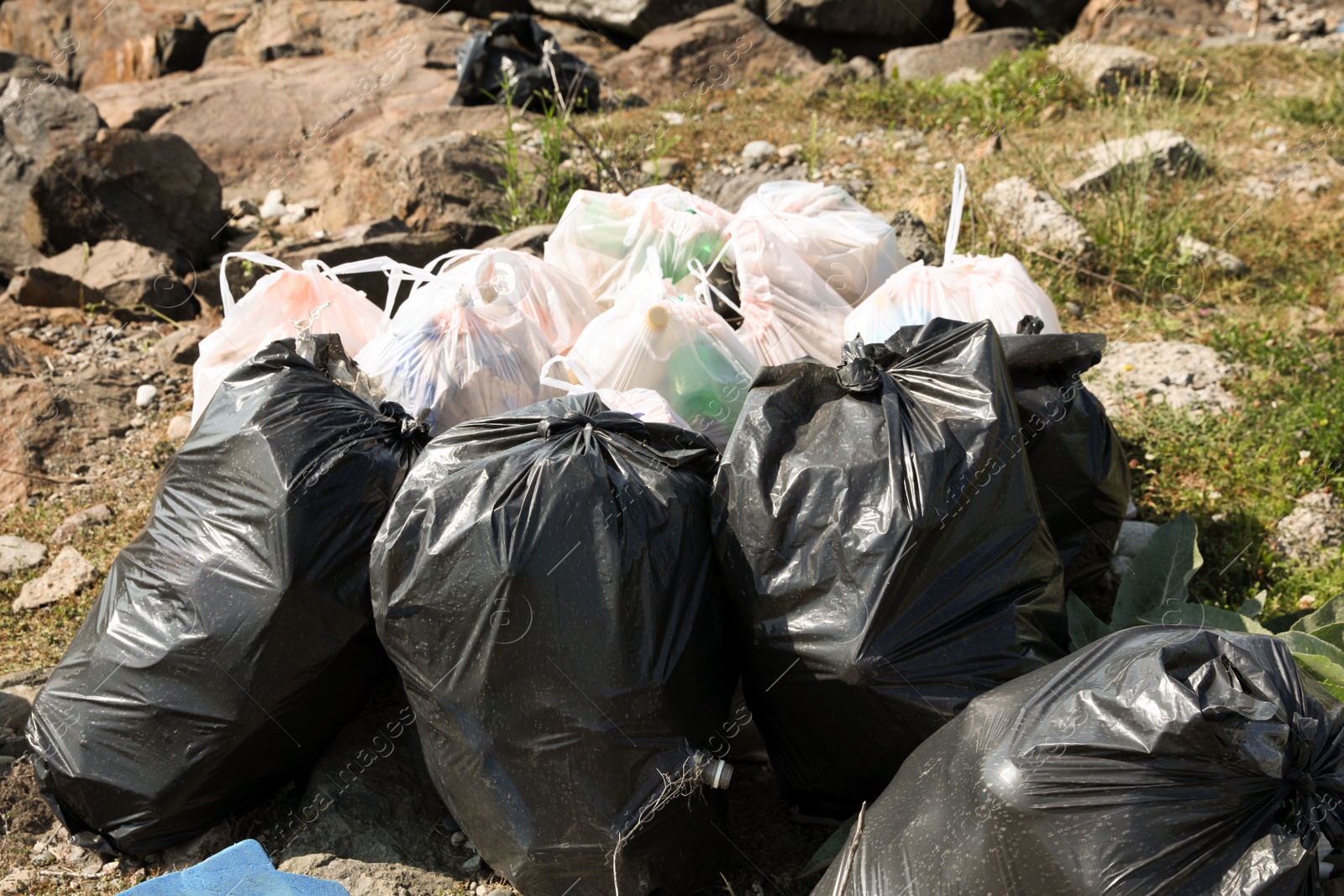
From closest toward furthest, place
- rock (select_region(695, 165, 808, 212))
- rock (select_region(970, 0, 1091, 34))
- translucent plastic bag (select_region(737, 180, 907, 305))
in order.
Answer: translucent plastic bag (select_region(737, 180, 907, 305))
rock (select_region(695, 165, 808, 212))
rock (select_region(970, 0, 1091, 34))

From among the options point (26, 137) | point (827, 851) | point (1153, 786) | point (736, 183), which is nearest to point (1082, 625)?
point (827, 851)

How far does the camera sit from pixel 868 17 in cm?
Result: 766

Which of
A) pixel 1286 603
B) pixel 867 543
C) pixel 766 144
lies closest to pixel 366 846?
pixel 867 543

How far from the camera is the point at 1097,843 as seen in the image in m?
1.20

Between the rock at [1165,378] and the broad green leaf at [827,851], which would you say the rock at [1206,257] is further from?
the broad green leaf at [827,851]

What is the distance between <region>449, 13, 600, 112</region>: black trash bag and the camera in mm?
5828

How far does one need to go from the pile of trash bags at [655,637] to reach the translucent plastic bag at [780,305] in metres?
0.52

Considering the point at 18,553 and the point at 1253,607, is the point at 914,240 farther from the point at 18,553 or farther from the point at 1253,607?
the point at 18,553

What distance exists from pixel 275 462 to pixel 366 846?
0.72 m

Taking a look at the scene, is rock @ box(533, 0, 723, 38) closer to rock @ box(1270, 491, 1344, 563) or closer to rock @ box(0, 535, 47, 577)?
rock @ box(0, 535, 47, 577)

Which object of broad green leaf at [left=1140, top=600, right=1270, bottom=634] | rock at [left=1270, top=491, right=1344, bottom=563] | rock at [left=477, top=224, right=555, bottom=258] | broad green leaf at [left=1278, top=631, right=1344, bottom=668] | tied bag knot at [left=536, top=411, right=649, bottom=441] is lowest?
rock at [left=1270, top=491, right=1344, bottom=563]

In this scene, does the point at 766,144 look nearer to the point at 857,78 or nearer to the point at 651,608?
the point at 857,78

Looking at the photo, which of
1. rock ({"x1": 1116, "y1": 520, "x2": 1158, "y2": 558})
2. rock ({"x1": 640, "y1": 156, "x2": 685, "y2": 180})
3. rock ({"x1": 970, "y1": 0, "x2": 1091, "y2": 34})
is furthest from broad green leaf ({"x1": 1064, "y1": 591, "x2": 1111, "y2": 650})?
rock ({"x1": 970, "y1": 0, "x2": 1091, "y2": 34})

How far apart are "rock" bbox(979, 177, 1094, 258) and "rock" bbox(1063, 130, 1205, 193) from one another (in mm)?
258
